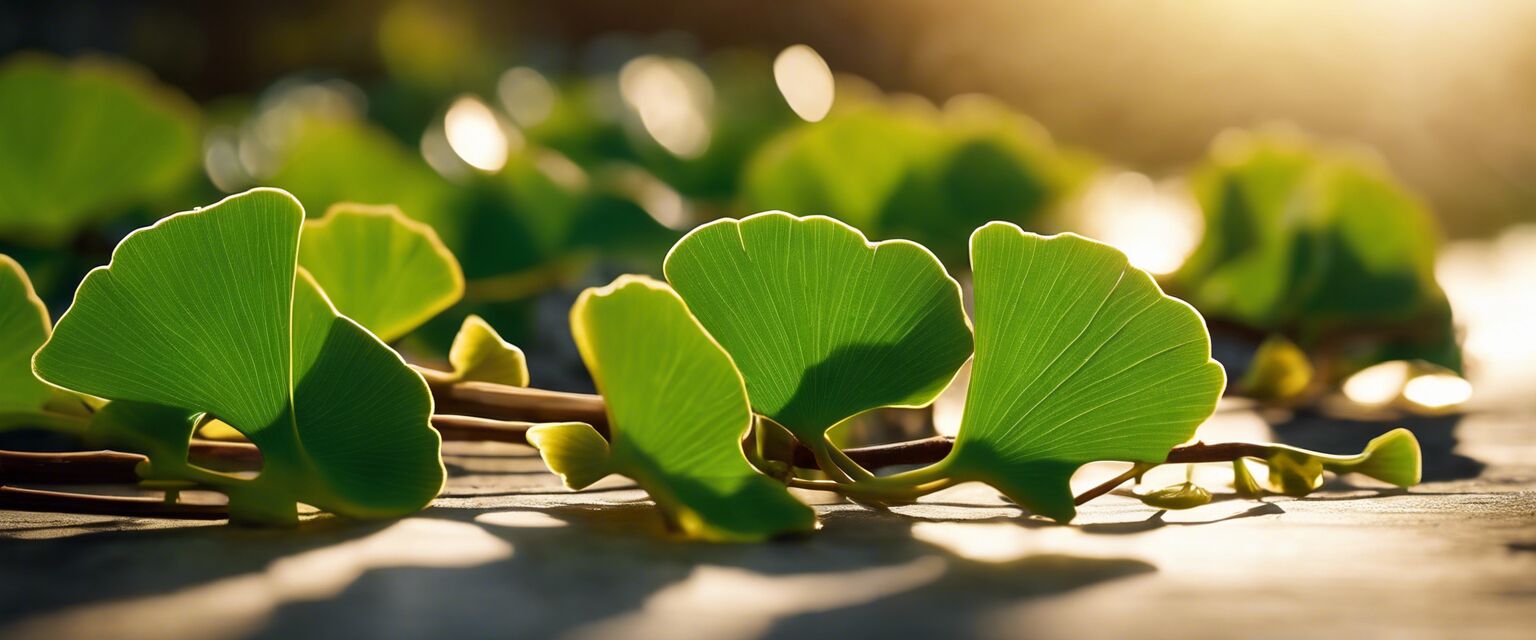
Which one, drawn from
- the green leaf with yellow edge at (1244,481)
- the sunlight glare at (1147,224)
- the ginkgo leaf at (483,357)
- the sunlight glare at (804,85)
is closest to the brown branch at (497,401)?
the ginkgo leaf at (483,357)

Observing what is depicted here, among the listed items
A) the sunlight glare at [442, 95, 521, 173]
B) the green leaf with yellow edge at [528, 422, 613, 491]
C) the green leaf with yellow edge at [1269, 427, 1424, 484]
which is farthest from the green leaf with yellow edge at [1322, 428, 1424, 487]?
the sunlight glare at [442, 95, 521, 173]

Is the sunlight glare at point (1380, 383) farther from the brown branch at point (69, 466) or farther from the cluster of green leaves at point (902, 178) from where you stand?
the brown branch at point (69, 466)

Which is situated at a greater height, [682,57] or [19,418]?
[682,57]

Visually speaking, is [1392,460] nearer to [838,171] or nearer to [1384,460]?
[1384,460]

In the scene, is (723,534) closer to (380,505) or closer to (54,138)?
(380,505)

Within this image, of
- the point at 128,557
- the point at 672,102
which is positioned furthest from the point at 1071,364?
the point at 672,102

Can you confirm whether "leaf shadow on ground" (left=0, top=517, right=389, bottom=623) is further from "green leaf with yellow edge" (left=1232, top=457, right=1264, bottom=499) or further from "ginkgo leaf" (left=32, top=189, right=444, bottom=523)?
"green leaf with yellow edge" (left=1232, top=457, right=1264, bottom=499)

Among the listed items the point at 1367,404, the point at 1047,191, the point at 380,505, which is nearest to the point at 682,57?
the point at 1047,191
